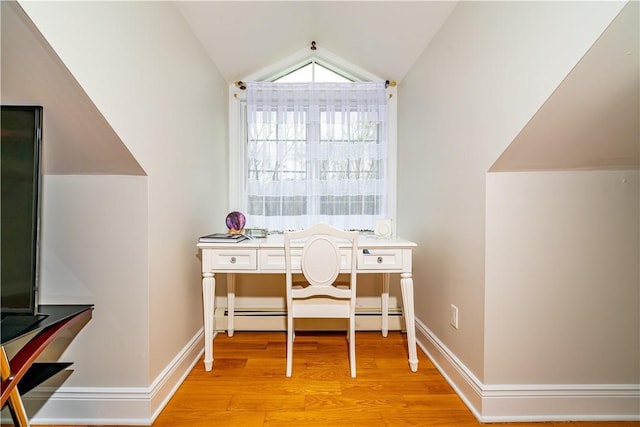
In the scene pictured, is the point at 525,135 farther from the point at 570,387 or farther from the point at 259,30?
the point at 259,30

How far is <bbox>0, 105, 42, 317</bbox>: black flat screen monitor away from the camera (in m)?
1.08

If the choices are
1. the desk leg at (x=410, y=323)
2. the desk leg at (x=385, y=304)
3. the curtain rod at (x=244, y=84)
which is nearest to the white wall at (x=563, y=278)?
the desk leg at (x=410, y=323)

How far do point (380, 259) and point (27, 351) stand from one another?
5.48ft

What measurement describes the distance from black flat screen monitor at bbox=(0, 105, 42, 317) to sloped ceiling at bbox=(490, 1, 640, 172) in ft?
6.00

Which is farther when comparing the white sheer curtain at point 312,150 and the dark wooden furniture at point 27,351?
the white sheer curtain at point 312,150

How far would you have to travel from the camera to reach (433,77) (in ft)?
6.68

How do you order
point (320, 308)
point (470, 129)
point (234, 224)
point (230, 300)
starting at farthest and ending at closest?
point (230, 300) → point (234, 224) → point (320, 308) → point (470, 129)

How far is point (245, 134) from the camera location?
2.74 meters

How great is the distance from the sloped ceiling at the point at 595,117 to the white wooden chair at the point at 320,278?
924 mm

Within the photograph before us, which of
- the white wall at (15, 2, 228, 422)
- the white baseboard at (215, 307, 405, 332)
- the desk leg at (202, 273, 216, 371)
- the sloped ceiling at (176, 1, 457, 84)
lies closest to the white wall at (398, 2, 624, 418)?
the sloped ceiling at (176, 1, 457, 84)

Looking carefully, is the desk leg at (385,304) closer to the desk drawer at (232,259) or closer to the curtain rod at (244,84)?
the desk drawer at (232,259)

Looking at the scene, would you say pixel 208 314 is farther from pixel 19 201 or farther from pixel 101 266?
pixel 19 201

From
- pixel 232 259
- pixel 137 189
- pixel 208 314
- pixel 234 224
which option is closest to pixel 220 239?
pixel 232 259

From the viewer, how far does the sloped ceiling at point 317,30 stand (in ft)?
6.24
